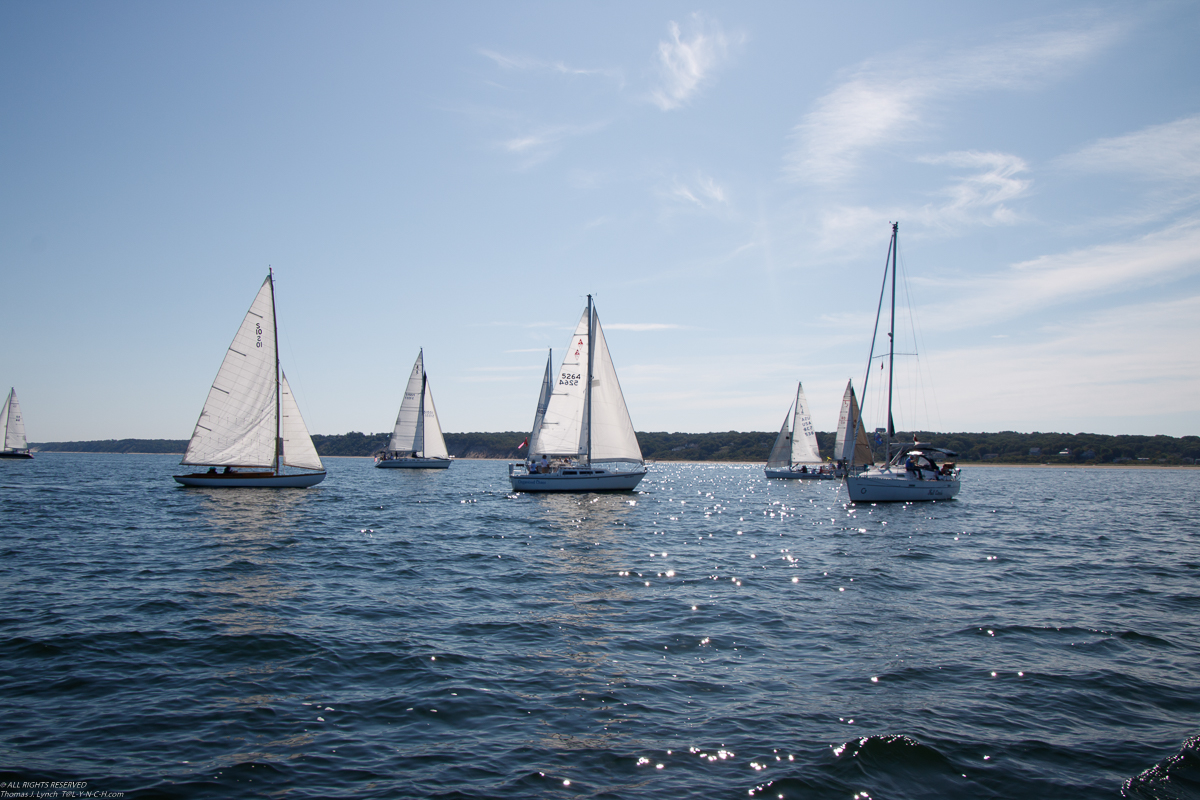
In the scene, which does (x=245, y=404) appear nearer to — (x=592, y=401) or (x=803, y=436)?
(x=592, y=401)

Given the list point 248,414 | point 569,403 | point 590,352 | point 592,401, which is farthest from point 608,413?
point 248,414

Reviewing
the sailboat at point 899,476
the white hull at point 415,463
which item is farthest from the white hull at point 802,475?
the white hull at point 415,463

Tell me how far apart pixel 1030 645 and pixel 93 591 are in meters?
18.6

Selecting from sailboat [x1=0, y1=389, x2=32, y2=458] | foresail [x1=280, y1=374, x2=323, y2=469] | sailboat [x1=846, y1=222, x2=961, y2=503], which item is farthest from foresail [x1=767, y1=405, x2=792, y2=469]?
sailboat [x1=0, y1=389, x2=32, y2=458]

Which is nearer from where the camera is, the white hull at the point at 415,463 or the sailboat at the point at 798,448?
the sailboat at the point at 798,448

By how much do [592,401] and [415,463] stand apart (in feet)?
172

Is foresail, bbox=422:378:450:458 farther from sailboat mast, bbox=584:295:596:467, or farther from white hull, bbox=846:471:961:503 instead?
white hull, bbox=846:471:961:503

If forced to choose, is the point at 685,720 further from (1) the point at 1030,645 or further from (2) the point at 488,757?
(1) the point at 1030,645

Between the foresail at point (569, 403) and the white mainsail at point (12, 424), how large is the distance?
93135mm

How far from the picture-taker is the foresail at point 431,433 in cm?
8256

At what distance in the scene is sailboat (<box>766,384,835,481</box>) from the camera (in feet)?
245

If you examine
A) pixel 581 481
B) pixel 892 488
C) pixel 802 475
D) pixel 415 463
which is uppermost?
pixel 581 481

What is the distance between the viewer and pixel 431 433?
84.9 meters

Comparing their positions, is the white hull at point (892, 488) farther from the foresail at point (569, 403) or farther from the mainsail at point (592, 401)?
the foresail at point (569, 403)
